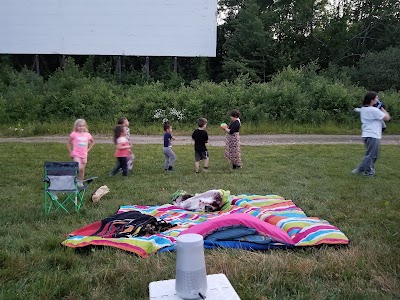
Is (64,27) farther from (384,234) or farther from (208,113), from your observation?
(384,234)

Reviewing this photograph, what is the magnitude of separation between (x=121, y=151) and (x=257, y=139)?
7.63m

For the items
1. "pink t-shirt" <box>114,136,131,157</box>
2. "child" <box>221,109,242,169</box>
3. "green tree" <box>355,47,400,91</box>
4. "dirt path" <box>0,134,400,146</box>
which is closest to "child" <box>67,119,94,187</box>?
"pink t-shirt" <box>114,136,131,157</box>

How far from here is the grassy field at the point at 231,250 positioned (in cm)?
386

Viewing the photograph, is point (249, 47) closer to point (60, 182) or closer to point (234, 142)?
point (234, 142)

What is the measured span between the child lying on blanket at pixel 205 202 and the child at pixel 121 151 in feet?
10.3

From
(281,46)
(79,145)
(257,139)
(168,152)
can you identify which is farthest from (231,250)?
(281,46)

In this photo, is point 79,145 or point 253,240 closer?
point 253,240

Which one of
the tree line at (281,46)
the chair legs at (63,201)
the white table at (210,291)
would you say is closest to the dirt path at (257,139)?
the chair legs at (63,201)

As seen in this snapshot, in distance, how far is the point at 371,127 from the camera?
31.1ft

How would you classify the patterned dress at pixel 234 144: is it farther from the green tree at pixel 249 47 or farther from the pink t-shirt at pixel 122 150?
the green tree at pixel 249 47

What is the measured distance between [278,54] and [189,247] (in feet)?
110

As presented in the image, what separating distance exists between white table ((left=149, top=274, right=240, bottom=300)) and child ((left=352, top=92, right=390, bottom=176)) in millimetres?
7436

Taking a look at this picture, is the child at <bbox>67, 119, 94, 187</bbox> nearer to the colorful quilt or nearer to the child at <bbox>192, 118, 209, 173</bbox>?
the child at <bbox>192, 118, 209, 173</bbox>

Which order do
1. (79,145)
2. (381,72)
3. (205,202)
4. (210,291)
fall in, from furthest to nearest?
(381,72), (79,145), (205,202), (210,291)
